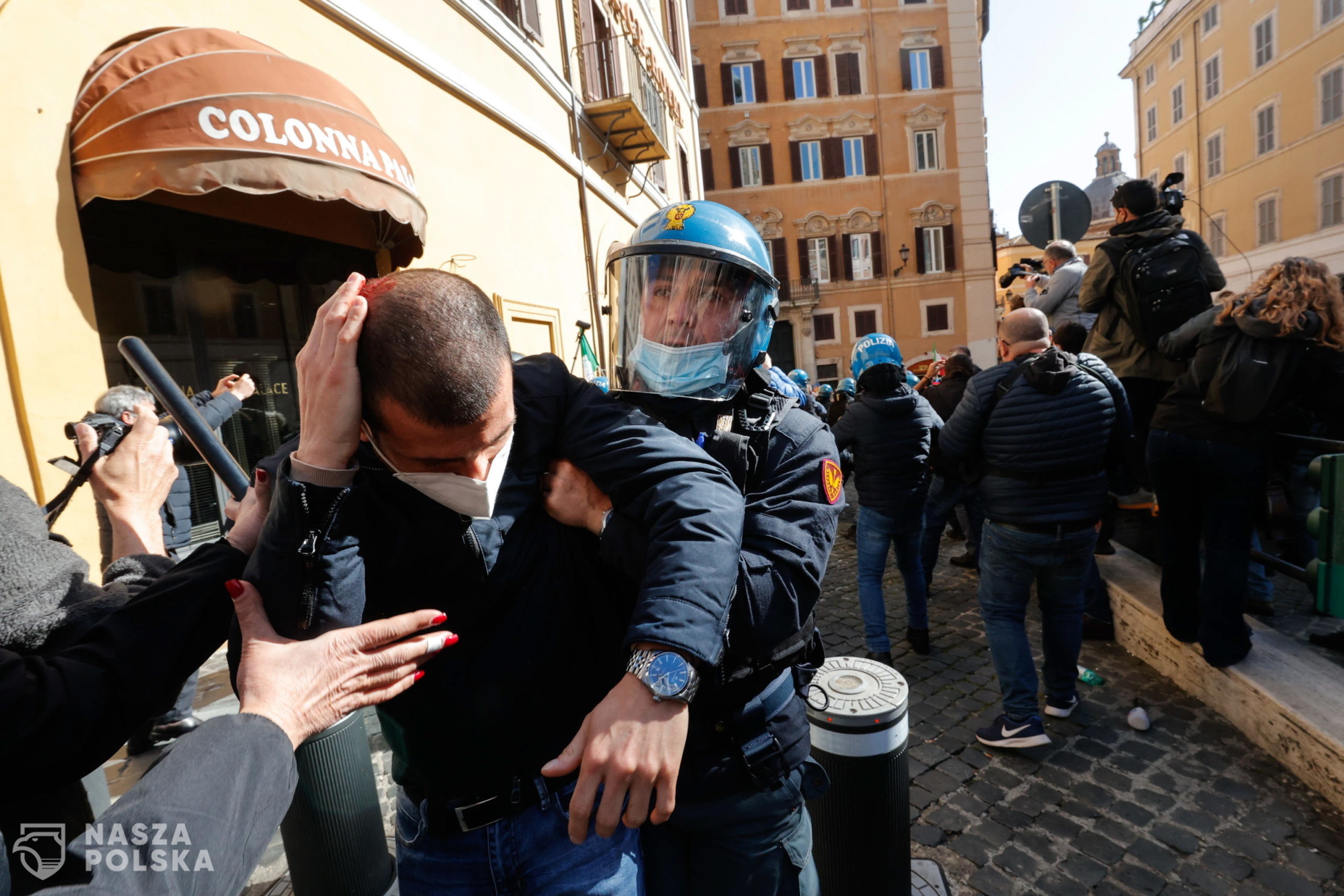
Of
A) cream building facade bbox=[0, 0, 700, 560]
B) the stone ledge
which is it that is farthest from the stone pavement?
cream building facade bbox=[0, 0, 700, 560]

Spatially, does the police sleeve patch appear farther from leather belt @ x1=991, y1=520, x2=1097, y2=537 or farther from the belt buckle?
leather belt @ x1=991, y1=520, x2=1097, y2=537

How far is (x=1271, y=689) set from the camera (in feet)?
9.38

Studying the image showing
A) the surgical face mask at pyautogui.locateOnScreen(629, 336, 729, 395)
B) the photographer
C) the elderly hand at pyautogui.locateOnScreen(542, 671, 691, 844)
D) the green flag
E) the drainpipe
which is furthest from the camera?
the green flag

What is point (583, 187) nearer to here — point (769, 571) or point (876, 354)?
point (876, 354)

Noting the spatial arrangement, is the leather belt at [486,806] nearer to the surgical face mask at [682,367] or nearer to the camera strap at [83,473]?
the surgical face mask at [682,367]

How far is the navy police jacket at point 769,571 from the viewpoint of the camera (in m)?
1.21

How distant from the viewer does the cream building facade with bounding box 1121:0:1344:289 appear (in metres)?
20.7

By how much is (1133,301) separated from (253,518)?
4655mm

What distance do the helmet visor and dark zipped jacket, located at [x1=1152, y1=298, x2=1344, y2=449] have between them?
262cm

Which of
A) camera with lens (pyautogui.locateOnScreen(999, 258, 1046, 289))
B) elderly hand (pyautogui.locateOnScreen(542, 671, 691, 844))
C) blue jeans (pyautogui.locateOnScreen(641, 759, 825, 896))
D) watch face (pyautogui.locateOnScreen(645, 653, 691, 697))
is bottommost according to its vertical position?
blue jeans (pyautogui.locateOnScreen(641, 759, 825, 896))

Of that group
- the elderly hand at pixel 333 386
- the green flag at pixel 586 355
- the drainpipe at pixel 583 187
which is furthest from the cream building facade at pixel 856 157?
the elderly hand at pixel 333 386

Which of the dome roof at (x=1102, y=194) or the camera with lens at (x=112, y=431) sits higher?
the dome roof at (x=1102, y=194)

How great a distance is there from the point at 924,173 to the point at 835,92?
4.68 m

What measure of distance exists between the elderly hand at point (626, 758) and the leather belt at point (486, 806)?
316 mm
